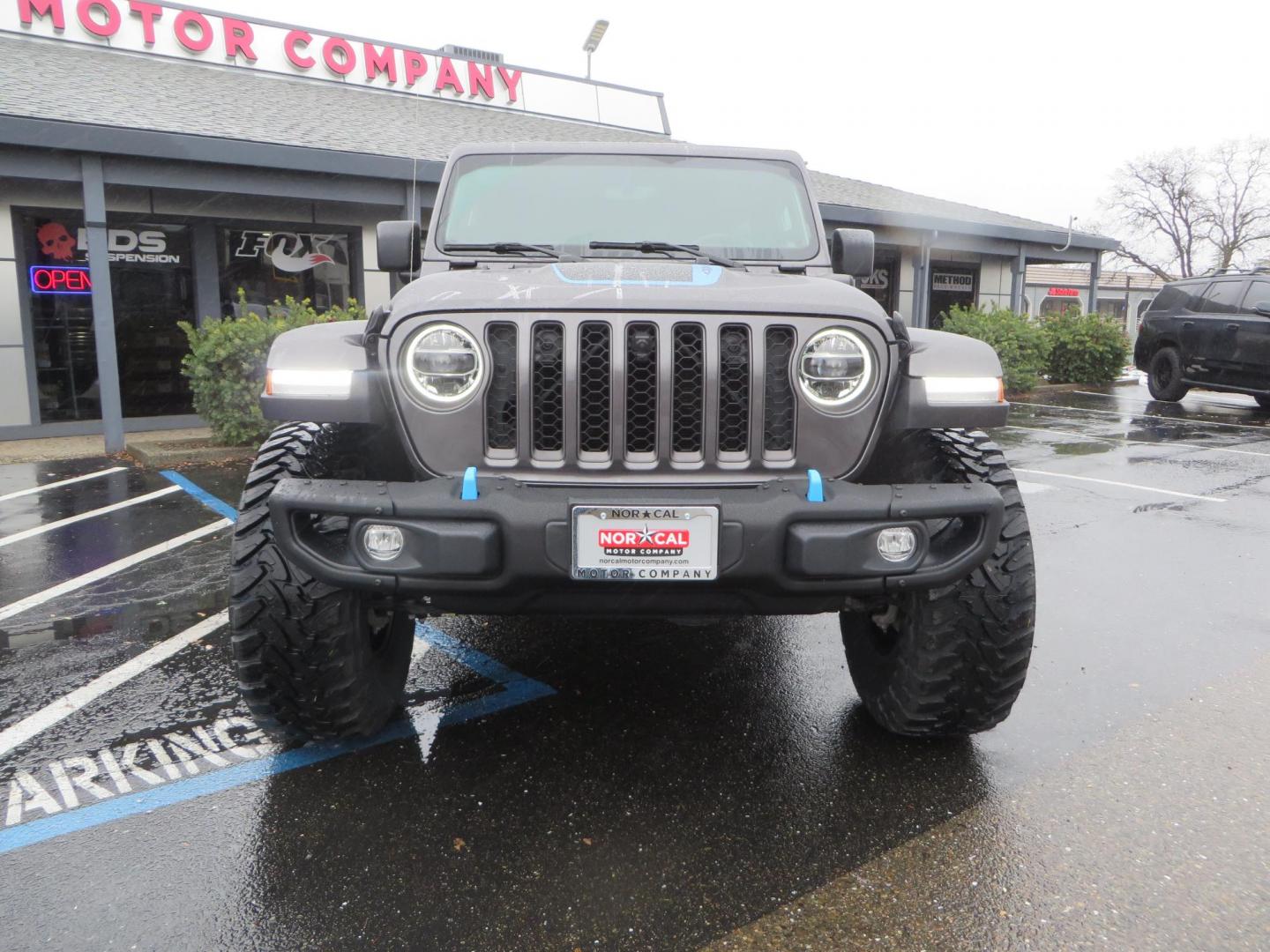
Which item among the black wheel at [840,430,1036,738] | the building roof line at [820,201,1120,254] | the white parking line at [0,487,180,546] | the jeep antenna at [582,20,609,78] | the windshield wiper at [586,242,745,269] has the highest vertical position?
the jeep antenna at [582,20,609,78]

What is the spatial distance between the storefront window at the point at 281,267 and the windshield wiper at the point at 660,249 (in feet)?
32.0

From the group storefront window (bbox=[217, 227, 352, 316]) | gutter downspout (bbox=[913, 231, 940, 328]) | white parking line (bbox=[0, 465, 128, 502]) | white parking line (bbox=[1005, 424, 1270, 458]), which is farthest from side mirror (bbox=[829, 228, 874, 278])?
gutter downspout (bbox=[913, 231, 940, 328])

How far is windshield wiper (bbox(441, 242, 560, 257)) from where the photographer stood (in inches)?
135

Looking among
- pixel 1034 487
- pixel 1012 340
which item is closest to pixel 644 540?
pixel 1034 487

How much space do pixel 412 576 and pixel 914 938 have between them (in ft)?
4.85

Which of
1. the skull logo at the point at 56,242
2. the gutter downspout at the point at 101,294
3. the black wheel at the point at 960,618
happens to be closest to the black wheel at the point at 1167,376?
the black wheel at the point at 960,618

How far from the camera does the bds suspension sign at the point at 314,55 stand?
1376 centimetres

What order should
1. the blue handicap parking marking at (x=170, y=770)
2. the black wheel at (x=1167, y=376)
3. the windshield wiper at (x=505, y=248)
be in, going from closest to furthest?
the blue handicap parking marking at (x=170, y=770)
the windshield wiper at (x=505, y=248)
the black wheel at (x=1167, y=376)

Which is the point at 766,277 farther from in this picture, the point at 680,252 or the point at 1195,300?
the point at 1195,300

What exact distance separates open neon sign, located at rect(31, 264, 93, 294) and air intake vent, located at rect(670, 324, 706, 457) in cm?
1070

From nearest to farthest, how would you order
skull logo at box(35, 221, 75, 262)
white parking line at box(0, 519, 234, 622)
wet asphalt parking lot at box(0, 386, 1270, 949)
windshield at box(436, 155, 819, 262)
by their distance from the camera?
wet asphalt parking lot at box(0, 386, 1270, 949) → windshield at box(436, 155, 819, 262) → white parking line at box(0, 519, 234, 622) → skull logo at box(35, 221, 75, 262)

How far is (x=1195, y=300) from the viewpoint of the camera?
45.7 feet

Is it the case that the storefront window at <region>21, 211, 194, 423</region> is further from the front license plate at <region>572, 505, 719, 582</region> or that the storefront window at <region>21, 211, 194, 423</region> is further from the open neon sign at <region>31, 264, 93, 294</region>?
the front license plate at <region>572, 505, 719, 582</region>

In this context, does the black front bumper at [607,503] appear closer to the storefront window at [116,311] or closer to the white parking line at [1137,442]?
the white parking line at [1137,442]
